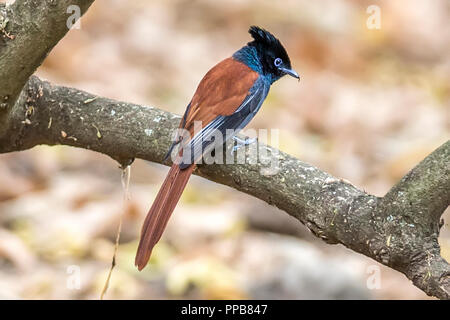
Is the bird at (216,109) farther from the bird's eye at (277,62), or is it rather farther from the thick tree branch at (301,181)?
the thick tree branch at (301,181)

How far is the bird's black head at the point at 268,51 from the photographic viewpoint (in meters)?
3.65

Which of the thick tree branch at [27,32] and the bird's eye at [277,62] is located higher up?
the bird's eye at [277,62]

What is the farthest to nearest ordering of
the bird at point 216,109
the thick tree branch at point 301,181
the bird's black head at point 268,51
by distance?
the bird's black head at point 268,51, the bird at point 216,109, the thick tree branch at point 301,181

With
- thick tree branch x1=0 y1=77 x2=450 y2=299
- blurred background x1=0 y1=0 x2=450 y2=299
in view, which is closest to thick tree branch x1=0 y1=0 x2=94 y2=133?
thick tree branch x1=0 y1=77 x2=450 y2=299

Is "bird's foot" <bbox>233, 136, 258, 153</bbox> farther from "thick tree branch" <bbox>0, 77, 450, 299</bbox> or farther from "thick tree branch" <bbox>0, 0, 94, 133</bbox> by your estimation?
"thick tree branch" <bbox>0, 0, 94, 133</bbox>

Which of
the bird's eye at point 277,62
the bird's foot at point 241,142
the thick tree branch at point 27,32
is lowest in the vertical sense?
the bird's foot at point 241,142

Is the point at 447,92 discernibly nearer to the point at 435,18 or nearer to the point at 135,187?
the point at 435,18

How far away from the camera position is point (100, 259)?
453 cm

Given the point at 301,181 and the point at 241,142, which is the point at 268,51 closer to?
the point at 241,142

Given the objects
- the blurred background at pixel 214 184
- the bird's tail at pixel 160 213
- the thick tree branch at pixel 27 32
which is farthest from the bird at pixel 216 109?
the blurred background at pixel 214 184

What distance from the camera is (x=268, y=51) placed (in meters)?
3.69

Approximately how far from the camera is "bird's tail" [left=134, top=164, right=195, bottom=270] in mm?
2641

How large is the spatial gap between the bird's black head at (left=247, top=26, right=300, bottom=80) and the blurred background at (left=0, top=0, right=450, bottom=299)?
1.26 meters

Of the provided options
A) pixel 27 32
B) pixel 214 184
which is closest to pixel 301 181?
pixel 27 32
